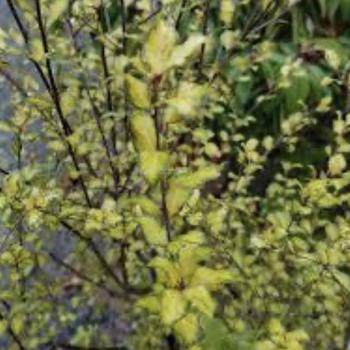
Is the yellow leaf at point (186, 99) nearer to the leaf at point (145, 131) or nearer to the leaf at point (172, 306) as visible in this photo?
the leaf at point (145, 131)

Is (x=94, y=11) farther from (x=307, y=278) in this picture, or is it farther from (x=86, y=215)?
(x=307, y=278)

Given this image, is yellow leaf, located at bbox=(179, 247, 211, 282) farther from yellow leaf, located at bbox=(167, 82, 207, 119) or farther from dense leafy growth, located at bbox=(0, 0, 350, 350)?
yellow leaf, located at bbox=(167, 82, 207, 119)

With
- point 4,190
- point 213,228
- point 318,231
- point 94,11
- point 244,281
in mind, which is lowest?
point 318,231

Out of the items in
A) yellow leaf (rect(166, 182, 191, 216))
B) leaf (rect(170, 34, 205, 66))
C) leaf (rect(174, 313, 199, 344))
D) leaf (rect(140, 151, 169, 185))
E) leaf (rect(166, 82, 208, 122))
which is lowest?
leaf (rect(174, 313, 199, 344))

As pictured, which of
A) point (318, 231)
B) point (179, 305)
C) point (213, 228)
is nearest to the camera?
point (179, 305)

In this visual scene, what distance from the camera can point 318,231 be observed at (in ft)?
11.8

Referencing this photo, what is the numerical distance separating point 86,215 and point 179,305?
642mm

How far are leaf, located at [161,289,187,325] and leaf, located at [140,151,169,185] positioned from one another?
271 mm

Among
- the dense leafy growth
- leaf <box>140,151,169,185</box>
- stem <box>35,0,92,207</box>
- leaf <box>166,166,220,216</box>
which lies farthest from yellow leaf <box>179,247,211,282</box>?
stem <box>35,0,92,207</box>

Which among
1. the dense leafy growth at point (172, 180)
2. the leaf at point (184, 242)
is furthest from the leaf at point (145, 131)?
the leaf at point (184, 242)

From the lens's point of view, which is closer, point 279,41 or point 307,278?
point 307,278

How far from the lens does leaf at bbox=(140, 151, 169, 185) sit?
114 cm

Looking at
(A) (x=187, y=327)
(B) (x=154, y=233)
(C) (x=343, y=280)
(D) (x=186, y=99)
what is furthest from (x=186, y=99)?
(C) (x=343, y=280)

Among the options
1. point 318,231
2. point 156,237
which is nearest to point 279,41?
point 318,231
